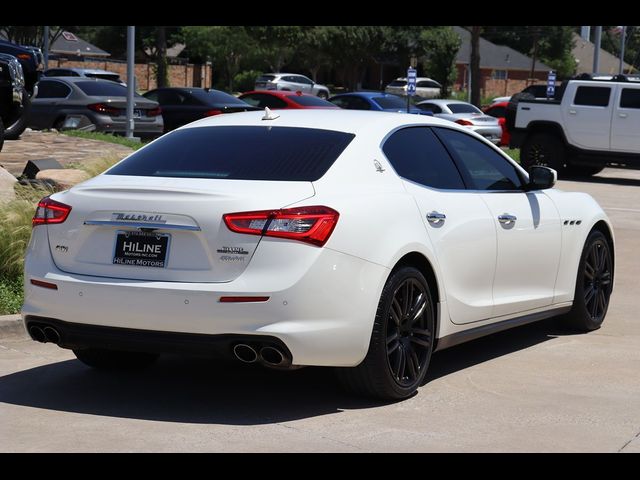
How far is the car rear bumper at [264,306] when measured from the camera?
19.5 feet

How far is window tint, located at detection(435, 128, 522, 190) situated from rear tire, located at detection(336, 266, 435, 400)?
114 cm

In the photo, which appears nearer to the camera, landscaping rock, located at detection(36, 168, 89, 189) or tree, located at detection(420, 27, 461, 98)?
landscaping rock, located at detection(36, 168, 89, 189)

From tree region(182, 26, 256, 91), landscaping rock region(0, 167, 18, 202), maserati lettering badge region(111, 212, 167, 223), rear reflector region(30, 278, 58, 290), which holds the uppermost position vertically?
maserati lettering badge region(111, 212, 167, 223)

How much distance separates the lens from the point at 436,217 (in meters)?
6.93

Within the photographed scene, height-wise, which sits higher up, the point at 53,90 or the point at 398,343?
the point at 398,343

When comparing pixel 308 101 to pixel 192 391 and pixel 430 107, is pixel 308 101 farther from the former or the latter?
pixel 192 391

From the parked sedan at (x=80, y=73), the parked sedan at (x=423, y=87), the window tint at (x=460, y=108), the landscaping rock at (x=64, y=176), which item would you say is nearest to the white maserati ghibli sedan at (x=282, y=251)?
the landscaping rock at (x=64, y=176)

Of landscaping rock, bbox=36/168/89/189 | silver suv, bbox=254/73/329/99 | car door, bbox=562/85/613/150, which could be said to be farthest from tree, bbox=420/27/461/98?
landscaping rock, bbox=36/168/89/189

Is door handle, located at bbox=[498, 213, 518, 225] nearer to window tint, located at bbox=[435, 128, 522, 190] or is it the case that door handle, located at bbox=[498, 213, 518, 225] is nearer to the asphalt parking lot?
window tint, located at bbox=[435, 128, 522, 190]

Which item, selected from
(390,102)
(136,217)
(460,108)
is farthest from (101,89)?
(136,217)

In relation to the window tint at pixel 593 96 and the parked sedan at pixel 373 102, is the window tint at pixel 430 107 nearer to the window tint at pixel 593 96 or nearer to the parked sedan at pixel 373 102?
the parked sedan at pixel 373 102

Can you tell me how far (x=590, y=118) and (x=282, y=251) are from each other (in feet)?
61.8

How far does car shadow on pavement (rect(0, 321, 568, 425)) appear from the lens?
20.9 ft

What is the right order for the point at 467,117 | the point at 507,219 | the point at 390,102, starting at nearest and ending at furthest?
the point at 507,219 → the point at 390,102 → the point at 467,117
